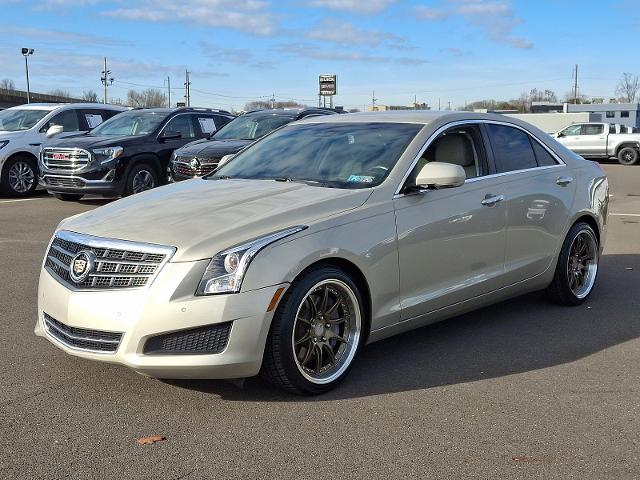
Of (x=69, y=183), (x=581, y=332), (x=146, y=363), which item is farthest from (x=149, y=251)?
(x=69, y=183)

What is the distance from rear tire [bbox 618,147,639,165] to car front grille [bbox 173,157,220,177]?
22322 millimetres

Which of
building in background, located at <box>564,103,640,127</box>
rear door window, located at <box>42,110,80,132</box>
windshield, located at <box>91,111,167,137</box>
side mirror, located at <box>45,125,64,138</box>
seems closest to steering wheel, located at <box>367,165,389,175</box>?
windshield, located at <box>91,111,167,137</box>

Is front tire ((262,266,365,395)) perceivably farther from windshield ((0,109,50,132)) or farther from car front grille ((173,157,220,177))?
windshield ((0,109,50,132))

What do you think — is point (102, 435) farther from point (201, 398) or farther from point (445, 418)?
point (445, 418)

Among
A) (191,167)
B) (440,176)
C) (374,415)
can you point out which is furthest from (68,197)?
(374,415)

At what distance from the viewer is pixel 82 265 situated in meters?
4.05

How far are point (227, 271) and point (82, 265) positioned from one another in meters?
0.85

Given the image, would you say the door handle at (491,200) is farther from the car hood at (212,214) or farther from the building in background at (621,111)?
the building in background at (621,111)

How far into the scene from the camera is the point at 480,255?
5.21 meters

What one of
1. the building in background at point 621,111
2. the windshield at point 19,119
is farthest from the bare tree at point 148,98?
the windshield at point 19,119

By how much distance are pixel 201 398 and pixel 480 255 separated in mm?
2224

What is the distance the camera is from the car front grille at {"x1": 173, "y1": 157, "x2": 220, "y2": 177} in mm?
11805

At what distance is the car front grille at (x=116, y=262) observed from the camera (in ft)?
12.6

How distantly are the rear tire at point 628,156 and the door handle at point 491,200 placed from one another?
2634 centimetres
